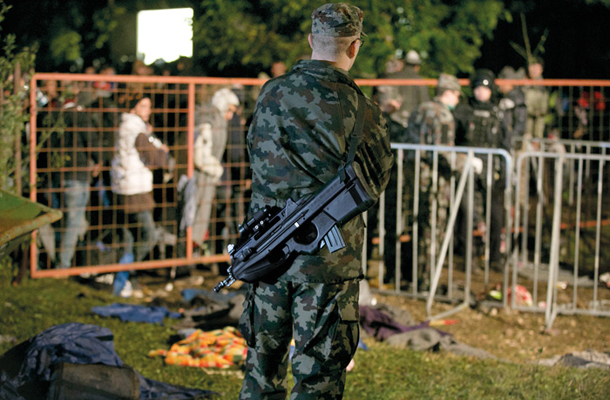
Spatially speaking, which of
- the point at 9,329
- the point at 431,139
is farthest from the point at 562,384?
the point at 9,329

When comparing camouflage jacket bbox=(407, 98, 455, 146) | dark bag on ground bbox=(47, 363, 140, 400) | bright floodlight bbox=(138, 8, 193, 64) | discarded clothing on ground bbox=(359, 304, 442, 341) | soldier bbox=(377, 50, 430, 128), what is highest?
bright floodlight bbox=(138, 8, 193, 64)

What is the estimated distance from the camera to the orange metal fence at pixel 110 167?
26.0ft

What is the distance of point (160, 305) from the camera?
7.65m

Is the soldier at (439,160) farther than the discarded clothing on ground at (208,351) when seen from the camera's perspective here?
Yes

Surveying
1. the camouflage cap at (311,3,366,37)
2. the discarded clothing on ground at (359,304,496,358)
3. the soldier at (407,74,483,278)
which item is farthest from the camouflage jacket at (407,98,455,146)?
the camouflage cap at (311,3,366,37)

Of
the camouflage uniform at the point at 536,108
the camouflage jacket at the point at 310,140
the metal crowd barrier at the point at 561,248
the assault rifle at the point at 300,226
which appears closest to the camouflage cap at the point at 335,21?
the camouflage jacket at the point at 310,140

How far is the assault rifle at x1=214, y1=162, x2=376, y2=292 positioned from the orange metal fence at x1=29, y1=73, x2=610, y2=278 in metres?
4.16

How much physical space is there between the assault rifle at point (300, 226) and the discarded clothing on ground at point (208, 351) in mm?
2065

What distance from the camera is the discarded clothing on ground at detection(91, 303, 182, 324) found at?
702cm

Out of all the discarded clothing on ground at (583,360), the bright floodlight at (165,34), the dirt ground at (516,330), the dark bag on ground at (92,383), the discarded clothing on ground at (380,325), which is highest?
the bright floodlight at (165,34)

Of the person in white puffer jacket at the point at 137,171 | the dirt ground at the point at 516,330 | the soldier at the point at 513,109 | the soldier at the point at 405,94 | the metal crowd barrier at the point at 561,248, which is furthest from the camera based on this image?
the soldier at the point at 513,109

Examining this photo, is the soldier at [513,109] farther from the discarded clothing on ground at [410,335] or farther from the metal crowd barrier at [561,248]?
the discarded clothing on ground at [410,335]

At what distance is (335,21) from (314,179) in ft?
2.44

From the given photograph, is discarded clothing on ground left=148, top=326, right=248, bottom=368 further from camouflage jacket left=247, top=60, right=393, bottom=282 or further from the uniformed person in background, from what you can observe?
the uniformed person in background
